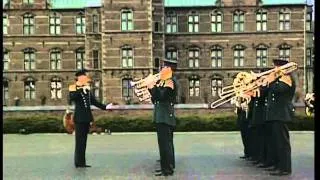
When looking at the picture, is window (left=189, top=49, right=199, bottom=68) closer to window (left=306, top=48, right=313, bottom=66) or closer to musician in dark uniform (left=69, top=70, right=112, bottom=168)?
window (left=306, top=48, right=313, bottom=66)

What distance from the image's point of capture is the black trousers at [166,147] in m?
8.66

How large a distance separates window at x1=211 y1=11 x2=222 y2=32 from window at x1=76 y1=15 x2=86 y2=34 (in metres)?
9.76

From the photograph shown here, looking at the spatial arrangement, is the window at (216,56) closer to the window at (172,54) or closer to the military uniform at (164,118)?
the window at (172,54)

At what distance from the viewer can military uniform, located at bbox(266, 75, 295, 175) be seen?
27.7 feet

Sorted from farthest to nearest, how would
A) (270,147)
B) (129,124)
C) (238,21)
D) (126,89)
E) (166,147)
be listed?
(238,21)
(126,89)
(129,124)
(270,147)
(166,147)

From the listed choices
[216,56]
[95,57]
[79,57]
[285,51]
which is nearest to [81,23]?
[79,57]

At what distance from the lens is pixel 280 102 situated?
854 centimetres

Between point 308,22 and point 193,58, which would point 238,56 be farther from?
point 308,22

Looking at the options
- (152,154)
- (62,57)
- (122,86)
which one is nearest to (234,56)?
(122,86)

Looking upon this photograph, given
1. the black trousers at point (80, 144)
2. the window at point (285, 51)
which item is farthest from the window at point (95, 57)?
the black trousers at point (80, 144)

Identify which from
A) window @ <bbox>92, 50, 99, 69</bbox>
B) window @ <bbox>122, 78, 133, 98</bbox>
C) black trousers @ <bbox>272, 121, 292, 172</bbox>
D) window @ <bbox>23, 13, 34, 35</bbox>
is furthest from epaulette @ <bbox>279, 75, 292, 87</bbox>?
window @ <bbox>23, 13, 34, 35</bbox>

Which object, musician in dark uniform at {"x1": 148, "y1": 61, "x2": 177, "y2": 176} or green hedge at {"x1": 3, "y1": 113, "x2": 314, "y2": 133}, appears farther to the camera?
green hedge at {"x1": 3, "y1": 113, "x2": 314, "y2": 133}

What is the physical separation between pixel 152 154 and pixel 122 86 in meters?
30.4

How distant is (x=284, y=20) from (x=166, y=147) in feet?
126
